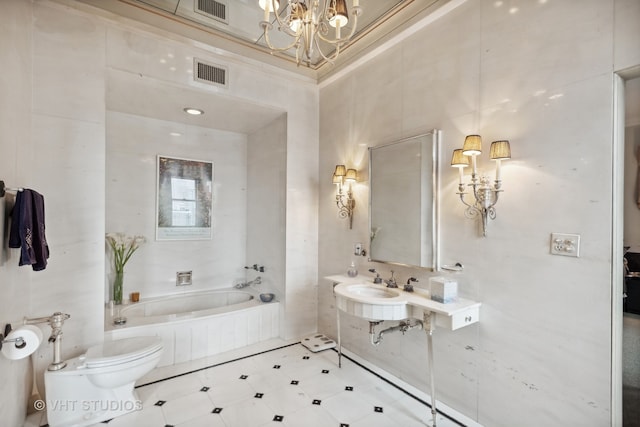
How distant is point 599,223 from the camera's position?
4.89 ft

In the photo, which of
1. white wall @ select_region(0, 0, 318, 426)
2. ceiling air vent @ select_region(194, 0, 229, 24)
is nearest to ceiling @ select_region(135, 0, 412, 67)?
ceiling air vent @ select_region(194, 0, 229, 24)

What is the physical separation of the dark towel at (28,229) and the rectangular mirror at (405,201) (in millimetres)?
2447

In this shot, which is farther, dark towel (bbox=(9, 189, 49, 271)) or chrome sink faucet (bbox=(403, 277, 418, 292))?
chrome sink faucet (bbox=(403, 277, 418, 292))

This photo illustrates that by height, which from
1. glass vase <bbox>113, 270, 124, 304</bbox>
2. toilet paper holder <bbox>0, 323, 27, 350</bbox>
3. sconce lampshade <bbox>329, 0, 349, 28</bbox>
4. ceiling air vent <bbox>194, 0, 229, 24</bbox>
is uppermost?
ceiling air vent <bbox>194, 0, 229, 24</bbox>

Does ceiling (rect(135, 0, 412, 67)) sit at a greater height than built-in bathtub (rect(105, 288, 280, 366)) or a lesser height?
greater

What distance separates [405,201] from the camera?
247cm

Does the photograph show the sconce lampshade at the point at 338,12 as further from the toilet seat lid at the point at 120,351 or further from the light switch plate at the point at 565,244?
the toilet seat lid at the point at 120,351

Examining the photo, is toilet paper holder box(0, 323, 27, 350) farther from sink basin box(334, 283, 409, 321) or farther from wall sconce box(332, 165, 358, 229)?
wall sconce box(332, 165, 358, 229)

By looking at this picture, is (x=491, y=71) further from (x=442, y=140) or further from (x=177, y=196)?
(x=177, y=196)

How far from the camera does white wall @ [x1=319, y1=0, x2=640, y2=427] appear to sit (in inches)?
59.0

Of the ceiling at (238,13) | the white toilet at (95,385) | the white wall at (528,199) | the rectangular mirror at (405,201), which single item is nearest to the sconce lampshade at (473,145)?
the white wall at (528,199)

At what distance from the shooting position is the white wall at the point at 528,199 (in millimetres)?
1498

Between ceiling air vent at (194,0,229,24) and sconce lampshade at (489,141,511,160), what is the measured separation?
2414 mm

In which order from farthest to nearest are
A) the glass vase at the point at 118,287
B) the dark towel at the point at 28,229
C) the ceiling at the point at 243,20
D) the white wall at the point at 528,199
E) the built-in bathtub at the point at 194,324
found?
1. the glass vase at the point at 118,287
2. the built-in bathtub at the point at 194,324
3. the ceiling at the point at 243,20
4. the dark towel at the point at 28,229
5. the white wall at the point at 528,199
